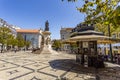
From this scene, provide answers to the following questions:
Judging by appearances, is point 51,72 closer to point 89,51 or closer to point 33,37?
point 89,51

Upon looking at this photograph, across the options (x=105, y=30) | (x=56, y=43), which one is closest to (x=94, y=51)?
(x=105, y=30)

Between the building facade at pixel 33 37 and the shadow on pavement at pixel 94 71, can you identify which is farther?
the building facade at pixel 33 37

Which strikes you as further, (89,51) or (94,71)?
(89,51)

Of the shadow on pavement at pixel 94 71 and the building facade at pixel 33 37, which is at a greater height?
the building facade at pixel 33 37

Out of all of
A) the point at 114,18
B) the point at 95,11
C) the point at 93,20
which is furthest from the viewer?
the point at 93,20

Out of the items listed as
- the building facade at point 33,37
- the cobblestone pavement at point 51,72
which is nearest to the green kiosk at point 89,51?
the cobblestone pavement at point 51,72

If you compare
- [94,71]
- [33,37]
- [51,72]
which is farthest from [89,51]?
[33,37]

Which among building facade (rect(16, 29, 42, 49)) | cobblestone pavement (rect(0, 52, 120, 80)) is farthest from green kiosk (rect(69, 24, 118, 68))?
building facade (rect(16, 29, 42, 49))

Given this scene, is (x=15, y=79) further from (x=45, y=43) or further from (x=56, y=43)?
(x=56, y=43)

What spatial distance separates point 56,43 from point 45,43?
31.8 m

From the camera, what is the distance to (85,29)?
47.2 feet

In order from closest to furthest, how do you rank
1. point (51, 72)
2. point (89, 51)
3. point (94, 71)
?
1. point (51, 72)
2. point (94, 71)
3. point (89, 51)

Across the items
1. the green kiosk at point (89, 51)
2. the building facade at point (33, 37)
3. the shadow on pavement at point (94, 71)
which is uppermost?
the building facade at point (33, 37)

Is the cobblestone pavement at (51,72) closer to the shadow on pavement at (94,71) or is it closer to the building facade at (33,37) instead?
the shadow on pavement at (94,71)
